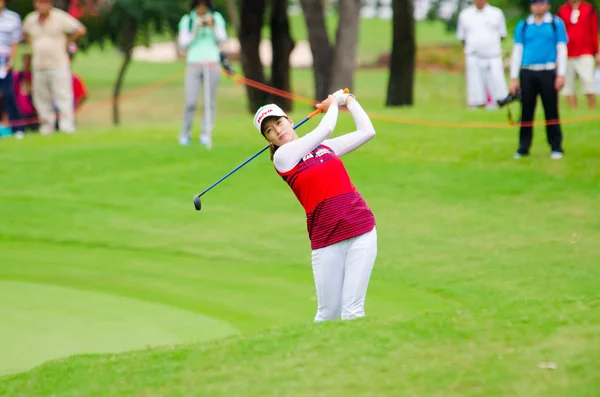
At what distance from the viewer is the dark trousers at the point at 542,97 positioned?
14.2 m

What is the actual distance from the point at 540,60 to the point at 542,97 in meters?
0.57

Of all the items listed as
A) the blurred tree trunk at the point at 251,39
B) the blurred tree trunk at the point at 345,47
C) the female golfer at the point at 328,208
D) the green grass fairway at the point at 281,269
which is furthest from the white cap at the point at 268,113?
the blurred tree trunk at the point at 251,39

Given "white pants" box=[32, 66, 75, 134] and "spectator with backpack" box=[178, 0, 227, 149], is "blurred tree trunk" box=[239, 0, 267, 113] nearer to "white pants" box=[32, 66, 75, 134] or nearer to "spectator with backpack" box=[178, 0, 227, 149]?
"white pants" box=[32, 66, 75, 134]

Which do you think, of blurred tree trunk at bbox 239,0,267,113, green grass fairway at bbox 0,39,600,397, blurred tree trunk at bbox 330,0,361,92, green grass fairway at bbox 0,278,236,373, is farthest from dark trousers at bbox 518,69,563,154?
blurred tree trunk at bbox 239,0,267,113

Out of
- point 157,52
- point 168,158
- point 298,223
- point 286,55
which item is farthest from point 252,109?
point 157,52

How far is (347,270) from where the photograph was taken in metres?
7.16

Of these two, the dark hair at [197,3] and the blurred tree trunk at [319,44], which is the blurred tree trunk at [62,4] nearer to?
the blurred tree trunk at [319,44]

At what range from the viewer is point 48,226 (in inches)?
515

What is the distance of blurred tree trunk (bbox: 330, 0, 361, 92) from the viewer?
24817 mm

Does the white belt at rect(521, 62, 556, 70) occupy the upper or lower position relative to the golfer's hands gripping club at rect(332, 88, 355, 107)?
lower

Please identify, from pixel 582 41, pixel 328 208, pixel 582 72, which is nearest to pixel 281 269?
pixel 328 208

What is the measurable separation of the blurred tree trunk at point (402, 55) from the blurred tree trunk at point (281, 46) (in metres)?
3.66

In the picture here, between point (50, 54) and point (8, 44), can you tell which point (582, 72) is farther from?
point (8, 44)

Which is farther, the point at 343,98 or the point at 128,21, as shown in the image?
the point at 128,21
